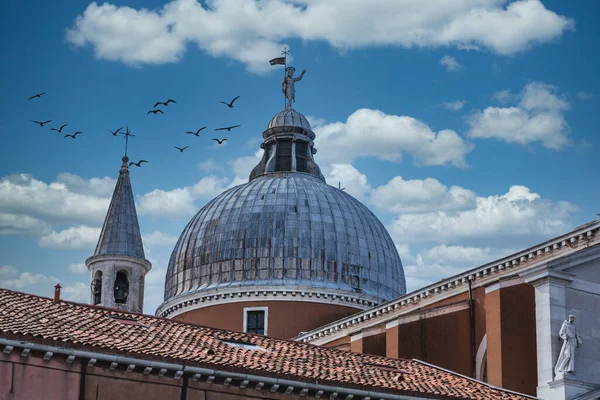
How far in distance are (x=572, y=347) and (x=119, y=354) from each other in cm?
1043

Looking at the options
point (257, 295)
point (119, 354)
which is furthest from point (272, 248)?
point (119, 354)

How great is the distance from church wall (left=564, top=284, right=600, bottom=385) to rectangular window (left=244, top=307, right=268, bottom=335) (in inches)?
552

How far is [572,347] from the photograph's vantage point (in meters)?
26.0

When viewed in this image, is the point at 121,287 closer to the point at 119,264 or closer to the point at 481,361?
the point at 119,264

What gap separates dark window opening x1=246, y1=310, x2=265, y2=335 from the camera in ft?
128

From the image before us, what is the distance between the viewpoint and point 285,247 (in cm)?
4044

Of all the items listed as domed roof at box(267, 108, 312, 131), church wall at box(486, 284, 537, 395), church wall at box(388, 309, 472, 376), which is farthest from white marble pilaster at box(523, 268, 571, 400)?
domed roof at box(267, 108, 312, 131)

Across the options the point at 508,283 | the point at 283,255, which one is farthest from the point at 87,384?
the point at 283,255

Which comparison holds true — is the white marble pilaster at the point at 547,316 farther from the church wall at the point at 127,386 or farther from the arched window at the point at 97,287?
the arched window at the point at 97,287

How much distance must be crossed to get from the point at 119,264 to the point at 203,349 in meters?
21.8

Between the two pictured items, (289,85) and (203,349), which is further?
(289,85)

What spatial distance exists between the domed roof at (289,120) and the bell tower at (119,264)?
6.16 metres

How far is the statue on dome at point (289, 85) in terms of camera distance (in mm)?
47031

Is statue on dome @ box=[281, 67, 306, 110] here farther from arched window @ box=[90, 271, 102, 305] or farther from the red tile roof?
the red tile roof
